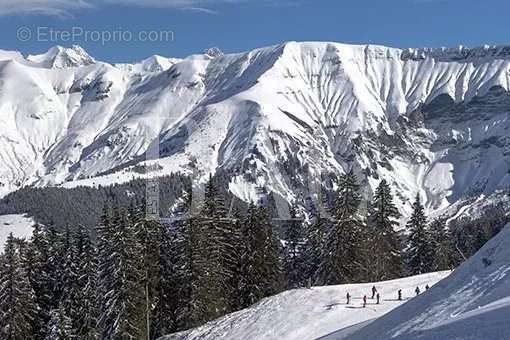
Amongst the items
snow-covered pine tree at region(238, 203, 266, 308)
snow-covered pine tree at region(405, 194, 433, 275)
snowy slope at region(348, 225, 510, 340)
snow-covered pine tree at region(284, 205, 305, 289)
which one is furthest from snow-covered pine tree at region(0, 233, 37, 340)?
snow-covered pine tree at region(405, 194, 433, 275)

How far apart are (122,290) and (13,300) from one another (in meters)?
9.95

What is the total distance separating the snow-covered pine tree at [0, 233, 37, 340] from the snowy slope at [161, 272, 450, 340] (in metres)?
12.9

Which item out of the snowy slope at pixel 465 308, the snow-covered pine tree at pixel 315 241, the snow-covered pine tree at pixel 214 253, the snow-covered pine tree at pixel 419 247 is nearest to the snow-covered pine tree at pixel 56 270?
the snow-covered pine tree at pixel 214 253

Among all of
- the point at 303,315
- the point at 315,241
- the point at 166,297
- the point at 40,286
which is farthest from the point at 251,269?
the point at 40,286

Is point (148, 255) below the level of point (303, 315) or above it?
above

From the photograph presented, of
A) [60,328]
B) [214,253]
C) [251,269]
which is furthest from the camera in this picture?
[251,269]

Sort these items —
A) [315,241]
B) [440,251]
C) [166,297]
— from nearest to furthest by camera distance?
[166,297] → [315,241] → [440,251]

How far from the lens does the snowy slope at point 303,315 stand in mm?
41719

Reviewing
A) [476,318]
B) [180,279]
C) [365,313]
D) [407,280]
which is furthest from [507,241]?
[180,279]

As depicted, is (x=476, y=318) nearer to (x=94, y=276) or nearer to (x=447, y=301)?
(x=447, y=301)

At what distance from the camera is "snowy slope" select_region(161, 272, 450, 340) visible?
41.7 metres

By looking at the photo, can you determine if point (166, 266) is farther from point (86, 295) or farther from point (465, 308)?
point (465, 308)

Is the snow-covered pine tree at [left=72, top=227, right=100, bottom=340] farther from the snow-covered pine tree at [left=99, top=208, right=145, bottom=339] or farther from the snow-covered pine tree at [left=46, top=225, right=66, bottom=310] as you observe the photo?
the snow-covered pine tree at [left=99, top=208, right=145, bottom=339]

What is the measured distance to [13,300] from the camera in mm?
52562
